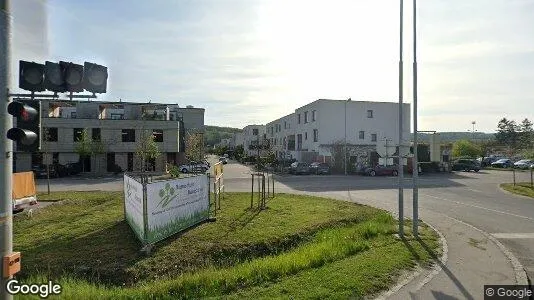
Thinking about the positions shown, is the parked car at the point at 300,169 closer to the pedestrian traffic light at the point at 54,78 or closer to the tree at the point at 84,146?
the tree at the point at 84,146

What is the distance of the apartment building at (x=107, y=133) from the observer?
4106 centimetres

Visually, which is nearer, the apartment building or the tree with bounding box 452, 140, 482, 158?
the apartment building

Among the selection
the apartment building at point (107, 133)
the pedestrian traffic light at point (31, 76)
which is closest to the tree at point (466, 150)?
the apartment building at point (107, 133)

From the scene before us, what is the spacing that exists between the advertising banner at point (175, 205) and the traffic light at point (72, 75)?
4.54 meters

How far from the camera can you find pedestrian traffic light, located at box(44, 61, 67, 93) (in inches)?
213

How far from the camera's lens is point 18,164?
130ft

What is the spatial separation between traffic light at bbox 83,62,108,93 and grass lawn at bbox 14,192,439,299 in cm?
360

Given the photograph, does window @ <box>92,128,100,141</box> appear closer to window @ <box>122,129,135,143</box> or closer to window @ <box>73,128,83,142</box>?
window @ <box>73,128,83,142</box>

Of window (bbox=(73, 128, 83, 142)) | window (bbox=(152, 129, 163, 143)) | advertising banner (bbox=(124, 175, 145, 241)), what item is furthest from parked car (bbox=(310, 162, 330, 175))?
advertising banner (bbox=(124, 175, 145, 241))

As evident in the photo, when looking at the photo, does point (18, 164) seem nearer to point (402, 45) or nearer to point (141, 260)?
point (141, 260)

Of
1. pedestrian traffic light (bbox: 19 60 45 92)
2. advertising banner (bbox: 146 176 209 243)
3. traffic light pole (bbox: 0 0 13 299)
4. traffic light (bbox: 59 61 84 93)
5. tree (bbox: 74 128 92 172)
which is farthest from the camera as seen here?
tree (bbox: 74 128 92 172)

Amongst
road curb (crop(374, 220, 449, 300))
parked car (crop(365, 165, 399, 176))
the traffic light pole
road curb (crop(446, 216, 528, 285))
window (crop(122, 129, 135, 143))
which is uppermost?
window (crop(122, 129, 135, 143))

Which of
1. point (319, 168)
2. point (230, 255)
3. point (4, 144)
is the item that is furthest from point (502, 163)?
point (4, 144)

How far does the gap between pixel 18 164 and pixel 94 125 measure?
869cm
